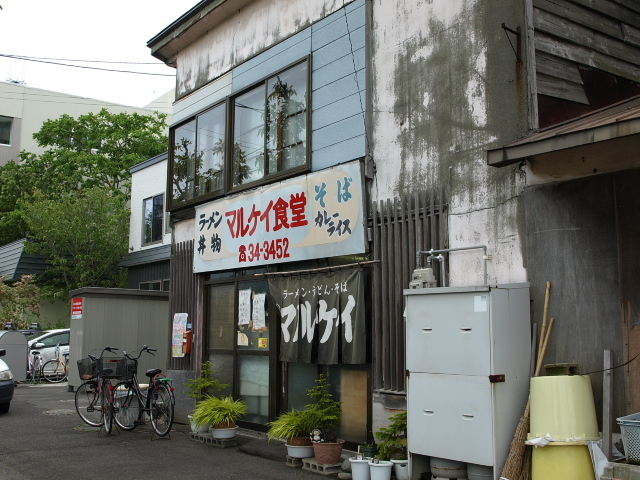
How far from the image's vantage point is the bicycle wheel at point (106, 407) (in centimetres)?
1112

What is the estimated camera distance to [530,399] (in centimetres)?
636

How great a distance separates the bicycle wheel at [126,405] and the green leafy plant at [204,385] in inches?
39.4

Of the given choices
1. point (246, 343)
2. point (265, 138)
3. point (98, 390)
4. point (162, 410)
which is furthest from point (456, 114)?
point (98, 390)

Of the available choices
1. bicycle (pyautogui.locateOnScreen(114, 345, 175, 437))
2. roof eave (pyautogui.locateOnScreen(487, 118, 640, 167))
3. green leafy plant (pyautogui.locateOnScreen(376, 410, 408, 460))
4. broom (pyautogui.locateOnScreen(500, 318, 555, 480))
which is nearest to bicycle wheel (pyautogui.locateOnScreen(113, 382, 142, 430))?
bicycle (pyautogui.locateOnScreen(114, 345, 175, 437))

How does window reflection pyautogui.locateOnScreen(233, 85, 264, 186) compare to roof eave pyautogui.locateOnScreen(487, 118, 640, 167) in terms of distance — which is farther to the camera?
window reflection pyautogui.locateOnScreen(233, 85, 264, 186)

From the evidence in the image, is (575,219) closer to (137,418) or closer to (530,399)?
(530,399)

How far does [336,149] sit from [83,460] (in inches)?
228

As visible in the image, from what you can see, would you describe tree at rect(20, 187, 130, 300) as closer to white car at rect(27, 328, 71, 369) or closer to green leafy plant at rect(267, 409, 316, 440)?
white car at rect(27, 328, 71, 369)

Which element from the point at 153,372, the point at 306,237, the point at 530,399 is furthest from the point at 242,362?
the point at 530,399

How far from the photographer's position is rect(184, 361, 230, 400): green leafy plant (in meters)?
11.1

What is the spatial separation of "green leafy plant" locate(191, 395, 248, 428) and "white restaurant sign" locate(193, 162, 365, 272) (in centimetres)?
240

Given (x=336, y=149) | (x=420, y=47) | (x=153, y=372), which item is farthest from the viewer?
(x=153, y=372)

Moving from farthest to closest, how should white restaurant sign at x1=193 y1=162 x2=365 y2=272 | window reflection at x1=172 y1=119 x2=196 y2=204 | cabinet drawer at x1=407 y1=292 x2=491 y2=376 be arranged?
window reflection at x1=172 y1=119 x2=196 y2=204 → white restaurant sign at x1=193 y1=162 x2=365 y2=272 → cabinet drawer at x1=407 y1=292 x2=491 y2=376

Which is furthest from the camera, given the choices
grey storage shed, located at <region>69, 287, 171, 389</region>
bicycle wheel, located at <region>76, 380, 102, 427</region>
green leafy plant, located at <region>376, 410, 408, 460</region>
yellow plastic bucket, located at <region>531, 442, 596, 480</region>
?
grey storage shed, located at <region>69, 287, 171, 389</region>
